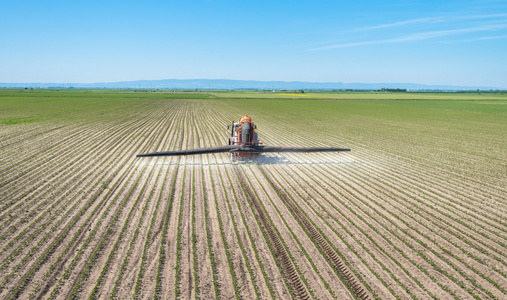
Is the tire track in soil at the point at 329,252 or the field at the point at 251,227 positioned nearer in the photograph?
the tire track in soil at the point at 329,252

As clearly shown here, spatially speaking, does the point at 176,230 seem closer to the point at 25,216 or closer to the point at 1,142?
the point at 25,216

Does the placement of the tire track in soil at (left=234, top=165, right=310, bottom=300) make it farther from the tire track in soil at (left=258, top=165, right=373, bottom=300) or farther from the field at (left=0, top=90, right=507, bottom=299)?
the tire track in soil at (left=258, top=165, right=373, bottom=300)

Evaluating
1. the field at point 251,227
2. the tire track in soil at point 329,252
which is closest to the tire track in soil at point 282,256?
the field at point 251,227

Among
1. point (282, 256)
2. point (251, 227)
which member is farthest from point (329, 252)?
point (251, 227)

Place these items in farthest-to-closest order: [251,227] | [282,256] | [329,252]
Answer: [251,227] → [329,252] → [282,256]

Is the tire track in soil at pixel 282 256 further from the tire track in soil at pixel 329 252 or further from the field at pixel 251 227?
the tire track in soil at pixel 329 252

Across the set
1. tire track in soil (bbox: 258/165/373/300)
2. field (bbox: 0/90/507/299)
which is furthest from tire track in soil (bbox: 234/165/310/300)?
tire track in soil (bbox: 258/165/373/300)

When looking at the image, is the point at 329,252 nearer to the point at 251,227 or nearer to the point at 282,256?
the point at 282,256

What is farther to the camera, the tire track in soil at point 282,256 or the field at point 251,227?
the field at point 251,227
